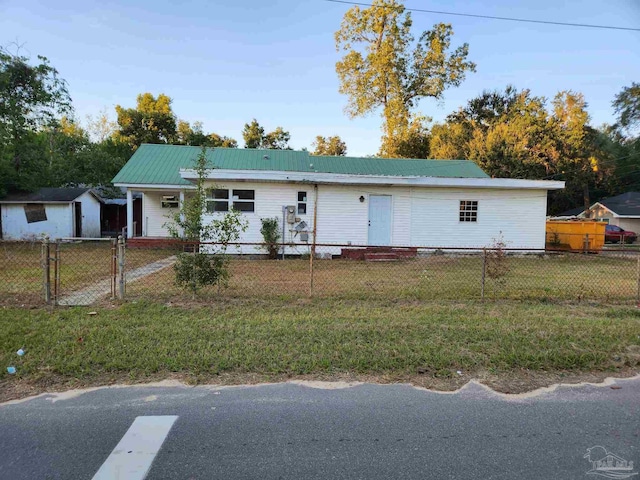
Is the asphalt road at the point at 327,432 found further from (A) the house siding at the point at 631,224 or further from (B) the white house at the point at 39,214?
(A) the house siding at the point at 631,224

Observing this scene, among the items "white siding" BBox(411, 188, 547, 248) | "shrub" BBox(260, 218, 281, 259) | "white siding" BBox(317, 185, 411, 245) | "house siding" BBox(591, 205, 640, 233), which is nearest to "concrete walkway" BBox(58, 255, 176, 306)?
"shrub" BBox(260, 218, 281, 259)

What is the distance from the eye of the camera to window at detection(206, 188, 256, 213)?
13422 mm

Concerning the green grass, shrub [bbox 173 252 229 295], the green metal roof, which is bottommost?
the green grass

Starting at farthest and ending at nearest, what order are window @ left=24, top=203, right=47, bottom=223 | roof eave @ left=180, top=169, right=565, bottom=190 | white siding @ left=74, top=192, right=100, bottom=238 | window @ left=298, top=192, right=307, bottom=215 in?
white siding @ left=74, top=192, right=100, bottom=238, window @ left=24, top=203, right=47, bottom=223, window @ left=298, top=192, right=307, bottom=215, roof eave @ left=180, top=169, right=565, bottom=190

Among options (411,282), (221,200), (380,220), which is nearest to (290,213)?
(221,200)

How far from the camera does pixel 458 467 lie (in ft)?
8.09

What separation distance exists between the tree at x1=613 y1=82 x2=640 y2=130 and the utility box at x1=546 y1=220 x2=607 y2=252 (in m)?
27.7

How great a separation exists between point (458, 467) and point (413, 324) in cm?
291

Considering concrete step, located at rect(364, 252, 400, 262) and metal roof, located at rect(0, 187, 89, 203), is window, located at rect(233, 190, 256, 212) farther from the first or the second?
metal roof, located at rect(0, 187, 89, 203)

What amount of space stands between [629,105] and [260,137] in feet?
114

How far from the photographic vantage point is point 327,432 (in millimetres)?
2865

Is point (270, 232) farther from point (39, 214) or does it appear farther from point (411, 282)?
point (39, 214)

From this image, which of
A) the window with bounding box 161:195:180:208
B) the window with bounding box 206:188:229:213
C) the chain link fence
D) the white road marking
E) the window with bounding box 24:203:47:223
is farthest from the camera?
the window with bounding box 24:203:47:223

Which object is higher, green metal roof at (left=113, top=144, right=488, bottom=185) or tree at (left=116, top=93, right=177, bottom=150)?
tree at (left=116, top=93, right=177, bottom=150)
